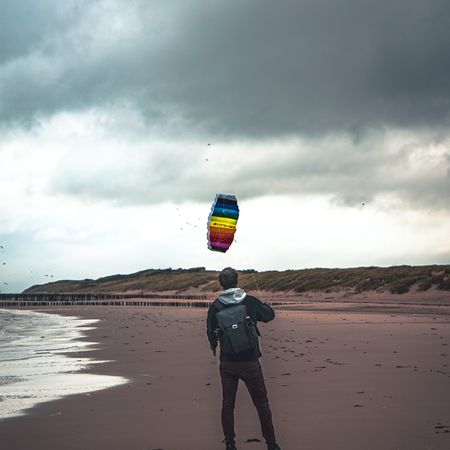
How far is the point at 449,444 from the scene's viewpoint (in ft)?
27.6

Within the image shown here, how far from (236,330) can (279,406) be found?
140 inches

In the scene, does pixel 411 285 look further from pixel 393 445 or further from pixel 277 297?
pixel 393 445

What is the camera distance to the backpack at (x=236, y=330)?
321 inches

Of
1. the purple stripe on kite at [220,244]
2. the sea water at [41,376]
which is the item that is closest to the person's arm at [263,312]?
the sea water at [41,376]

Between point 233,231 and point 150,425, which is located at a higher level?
point 233,231

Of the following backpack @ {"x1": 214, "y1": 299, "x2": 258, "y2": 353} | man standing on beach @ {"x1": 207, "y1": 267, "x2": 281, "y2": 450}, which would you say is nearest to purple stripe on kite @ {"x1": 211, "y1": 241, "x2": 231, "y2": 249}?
man standing on beach @ {"x1": 207, "y1": 267, "x2": 281, "y2": 450}

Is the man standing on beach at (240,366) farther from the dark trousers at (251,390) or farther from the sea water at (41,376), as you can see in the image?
the sea water at (41,376)

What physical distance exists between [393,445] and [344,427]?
110 cm

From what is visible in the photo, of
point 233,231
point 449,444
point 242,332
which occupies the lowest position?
point 449,444

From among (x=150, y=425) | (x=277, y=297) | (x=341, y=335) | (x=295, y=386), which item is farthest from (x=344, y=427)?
(x=277, y=297)

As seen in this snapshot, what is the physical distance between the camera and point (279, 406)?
11.2 meters

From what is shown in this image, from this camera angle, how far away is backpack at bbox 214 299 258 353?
8164 millimetres

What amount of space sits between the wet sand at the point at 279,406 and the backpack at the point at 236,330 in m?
1.45

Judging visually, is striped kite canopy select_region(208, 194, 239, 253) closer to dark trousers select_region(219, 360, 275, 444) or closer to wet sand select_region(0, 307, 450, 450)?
wet sand select_region(0, 307, 450, 450)
